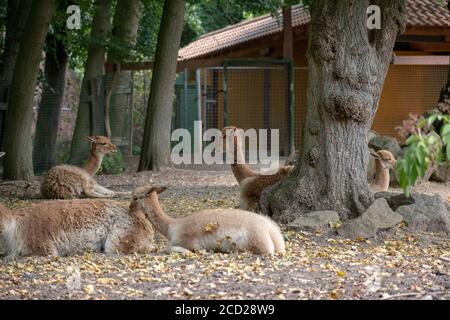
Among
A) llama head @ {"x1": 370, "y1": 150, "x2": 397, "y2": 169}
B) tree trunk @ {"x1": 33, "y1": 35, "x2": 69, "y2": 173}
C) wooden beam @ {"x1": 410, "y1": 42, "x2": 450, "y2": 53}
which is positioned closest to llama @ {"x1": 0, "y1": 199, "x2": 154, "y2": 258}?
llama head @ {"x1": 370, "y1": 150, "x2": 397, "y2": 169}

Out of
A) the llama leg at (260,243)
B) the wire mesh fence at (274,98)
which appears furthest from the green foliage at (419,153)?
the wire mesh fence at (274,98)

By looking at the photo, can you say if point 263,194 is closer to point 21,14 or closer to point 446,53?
point 21,14

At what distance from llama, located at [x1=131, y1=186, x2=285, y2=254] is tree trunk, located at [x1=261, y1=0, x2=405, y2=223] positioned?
1.88 m

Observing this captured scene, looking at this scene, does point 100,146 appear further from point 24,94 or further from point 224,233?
point 224,233

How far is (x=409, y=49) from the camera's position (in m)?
24.2

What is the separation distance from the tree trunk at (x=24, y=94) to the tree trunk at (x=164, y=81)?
2840 millimetres

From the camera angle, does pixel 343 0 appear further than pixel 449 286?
Yes

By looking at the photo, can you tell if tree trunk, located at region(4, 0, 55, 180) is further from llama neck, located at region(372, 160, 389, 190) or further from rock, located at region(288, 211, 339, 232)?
rock, located at region(288, 211, 339, 232)

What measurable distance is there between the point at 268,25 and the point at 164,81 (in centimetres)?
847

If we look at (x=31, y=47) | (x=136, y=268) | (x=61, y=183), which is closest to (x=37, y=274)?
(x=136, y=268)

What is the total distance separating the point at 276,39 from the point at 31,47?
8.97m

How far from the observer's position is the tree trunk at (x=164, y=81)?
18703 mm

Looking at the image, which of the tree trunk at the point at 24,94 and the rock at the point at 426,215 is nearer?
the rock at the point at 426,215

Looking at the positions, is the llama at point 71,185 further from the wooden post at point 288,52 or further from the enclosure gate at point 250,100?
the enclosure gate at point 250,100
